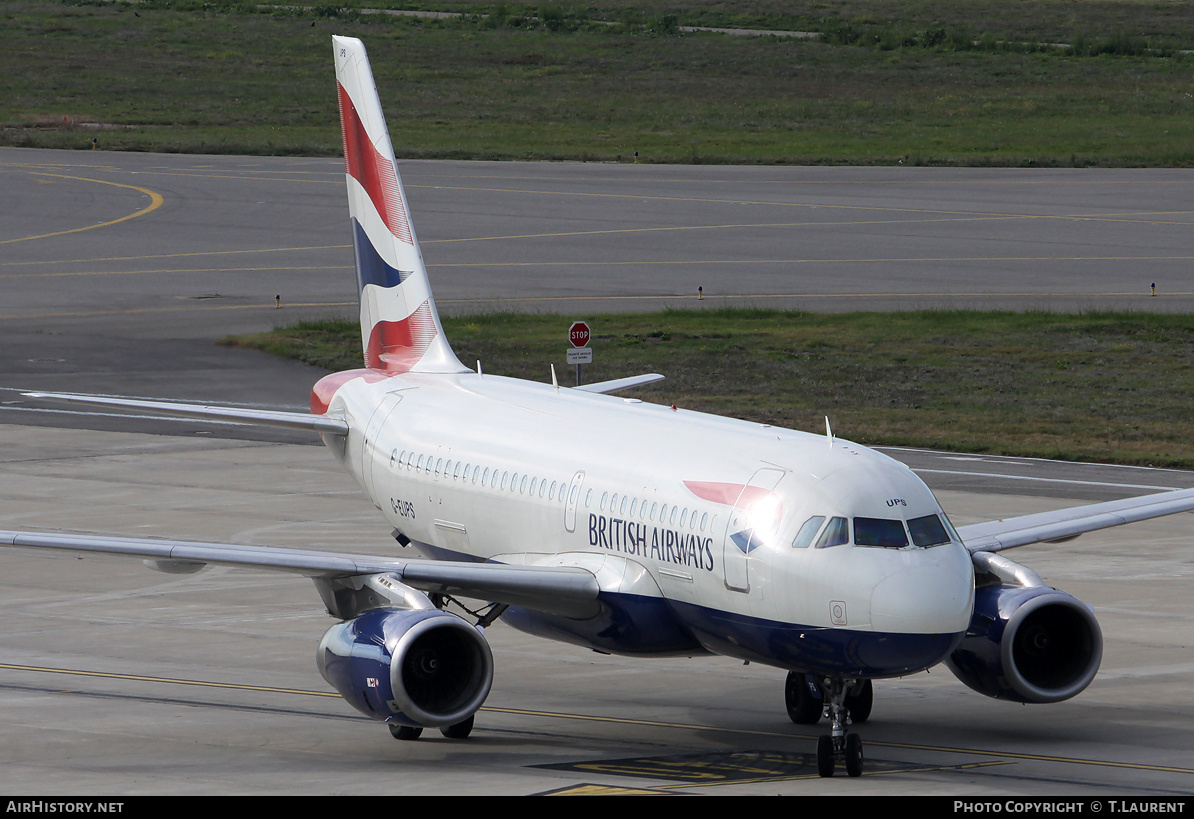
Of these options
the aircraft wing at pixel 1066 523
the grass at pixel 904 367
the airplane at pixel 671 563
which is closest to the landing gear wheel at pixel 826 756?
the airplane at pixel 671 563

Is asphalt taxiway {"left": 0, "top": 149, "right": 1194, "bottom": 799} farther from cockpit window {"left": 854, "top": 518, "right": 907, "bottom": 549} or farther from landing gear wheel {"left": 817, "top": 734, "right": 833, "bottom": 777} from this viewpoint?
cockpit window {"left": 854, "top": 518, "right": 907, "bottom": 549}

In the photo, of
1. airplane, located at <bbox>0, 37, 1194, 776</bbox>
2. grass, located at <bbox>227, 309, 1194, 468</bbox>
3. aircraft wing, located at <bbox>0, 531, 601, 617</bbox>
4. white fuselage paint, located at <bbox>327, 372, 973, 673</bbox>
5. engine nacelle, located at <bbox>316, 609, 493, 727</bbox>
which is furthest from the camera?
grass, located at <bbox>227, 309, 1194, 468</bbox>

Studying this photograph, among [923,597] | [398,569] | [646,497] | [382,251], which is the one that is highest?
[382,251]

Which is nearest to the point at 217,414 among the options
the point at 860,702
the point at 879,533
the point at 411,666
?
the point at 411,666

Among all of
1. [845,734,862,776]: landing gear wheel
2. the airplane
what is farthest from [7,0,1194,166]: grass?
[845,734,862,776]: landing gear wheel

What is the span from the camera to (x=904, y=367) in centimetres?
5494

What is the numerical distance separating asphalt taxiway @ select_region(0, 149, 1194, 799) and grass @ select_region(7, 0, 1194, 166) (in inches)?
420

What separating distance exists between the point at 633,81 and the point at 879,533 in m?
117

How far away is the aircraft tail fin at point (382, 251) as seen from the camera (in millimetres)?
30844

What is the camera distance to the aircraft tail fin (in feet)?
101

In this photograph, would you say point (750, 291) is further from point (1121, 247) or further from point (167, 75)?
point (167, 75)

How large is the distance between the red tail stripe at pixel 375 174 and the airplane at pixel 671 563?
15.2 feet

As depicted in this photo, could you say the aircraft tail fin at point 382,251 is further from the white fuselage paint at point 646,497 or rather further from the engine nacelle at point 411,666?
the engine nacelle at point 411,666

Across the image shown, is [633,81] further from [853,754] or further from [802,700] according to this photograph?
[853,754]
